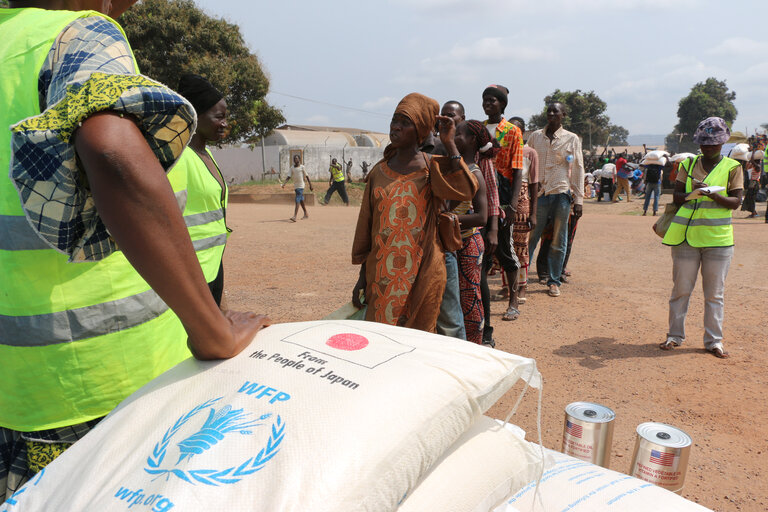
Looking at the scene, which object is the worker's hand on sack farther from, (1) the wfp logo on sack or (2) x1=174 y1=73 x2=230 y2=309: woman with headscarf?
(2) x1=174 y1=73 x2=230 y2=309: woman with headscarf

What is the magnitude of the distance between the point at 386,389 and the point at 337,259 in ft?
23.5

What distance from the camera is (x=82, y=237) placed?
0.98 meters

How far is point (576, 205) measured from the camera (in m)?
6.10

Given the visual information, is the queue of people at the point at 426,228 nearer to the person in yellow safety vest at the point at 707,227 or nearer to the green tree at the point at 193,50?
the person in yellow safety vest at the point at 707,227

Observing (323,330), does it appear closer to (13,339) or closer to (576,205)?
(13,339)

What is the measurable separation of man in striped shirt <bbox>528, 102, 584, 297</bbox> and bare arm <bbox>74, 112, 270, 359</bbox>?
17.4 feet

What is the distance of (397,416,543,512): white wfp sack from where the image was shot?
3.74ft

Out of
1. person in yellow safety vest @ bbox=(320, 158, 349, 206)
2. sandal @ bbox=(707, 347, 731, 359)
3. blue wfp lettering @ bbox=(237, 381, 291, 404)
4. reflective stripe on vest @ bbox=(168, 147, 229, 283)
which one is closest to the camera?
blue wfp lettering @ bbox=(237, 381, 291, 404)

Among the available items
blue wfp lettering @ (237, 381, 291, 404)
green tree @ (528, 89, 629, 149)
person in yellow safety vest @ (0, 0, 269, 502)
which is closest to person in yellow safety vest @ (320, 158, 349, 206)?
person in yellow safety vest @ (0, 0, 269, 502)

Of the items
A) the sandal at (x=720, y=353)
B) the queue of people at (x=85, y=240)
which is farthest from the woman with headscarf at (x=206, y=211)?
the sandal at (x=720, y=353)

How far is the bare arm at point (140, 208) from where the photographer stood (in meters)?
0.85

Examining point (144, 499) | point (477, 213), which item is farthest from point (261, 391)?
point (477, 213)

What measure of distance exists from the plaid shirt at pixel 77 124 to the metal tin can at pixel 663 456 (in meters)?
1.84

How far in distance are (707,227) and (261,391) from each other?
415 cm
